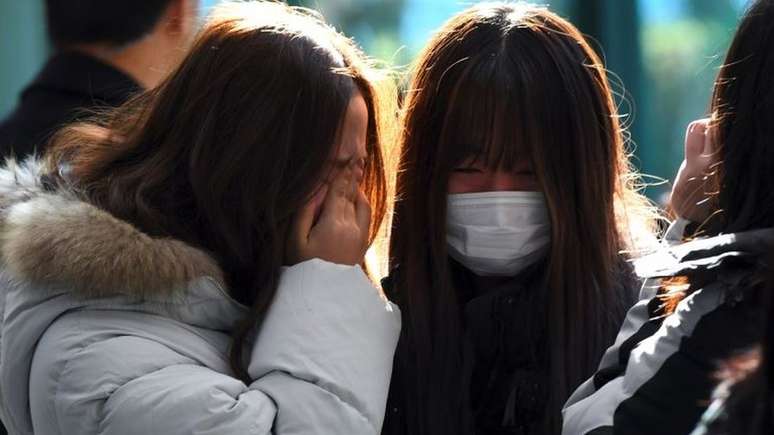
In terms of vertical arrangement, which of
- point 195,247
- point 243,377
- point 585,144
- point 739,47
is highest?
point 739,47

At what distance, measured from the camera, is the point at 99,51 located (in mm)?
3158

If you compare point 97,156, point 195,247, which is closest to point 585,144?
point 195,247

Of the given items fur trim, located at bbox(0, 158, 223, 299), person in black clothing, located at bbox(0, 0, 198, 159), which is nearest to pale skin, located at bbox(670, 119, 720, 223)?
fur trim, located at bbox(0, 158, 223, 299)

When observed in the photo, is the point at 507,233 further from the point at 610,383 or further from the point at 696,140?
the point at 610,383

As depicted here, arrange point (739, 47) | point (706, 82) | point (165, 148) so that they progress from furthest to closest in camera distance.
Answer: point (706, 82)
point (165, 148)
point (739, 47)

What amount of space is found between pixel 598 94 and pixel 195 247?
0.83 metres

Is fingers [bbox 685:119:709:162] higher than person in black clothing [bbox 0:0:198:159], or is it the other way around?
fingers [bbox 685:119:709:162]

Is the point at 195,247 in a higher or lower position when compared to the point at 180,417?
higher

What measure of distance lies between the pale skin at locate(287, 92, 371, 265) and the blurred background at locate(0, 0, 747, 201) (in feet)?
6.06

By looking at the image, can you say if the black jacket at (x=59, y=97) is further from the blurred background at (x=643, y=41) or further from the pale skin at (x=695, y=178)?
the pale skin at (x=695, y=178)

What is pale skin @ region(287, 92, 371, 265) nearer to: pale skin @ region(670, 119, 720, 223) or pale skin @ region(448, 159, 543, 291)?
pale skin @ region(448, 159, 543, 291)

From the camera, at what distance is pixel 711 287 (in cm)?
176

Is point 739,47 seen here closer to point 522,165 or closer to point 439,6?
point 522,165

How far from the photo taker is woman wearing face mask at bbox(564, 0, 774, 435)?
169 centimetres
